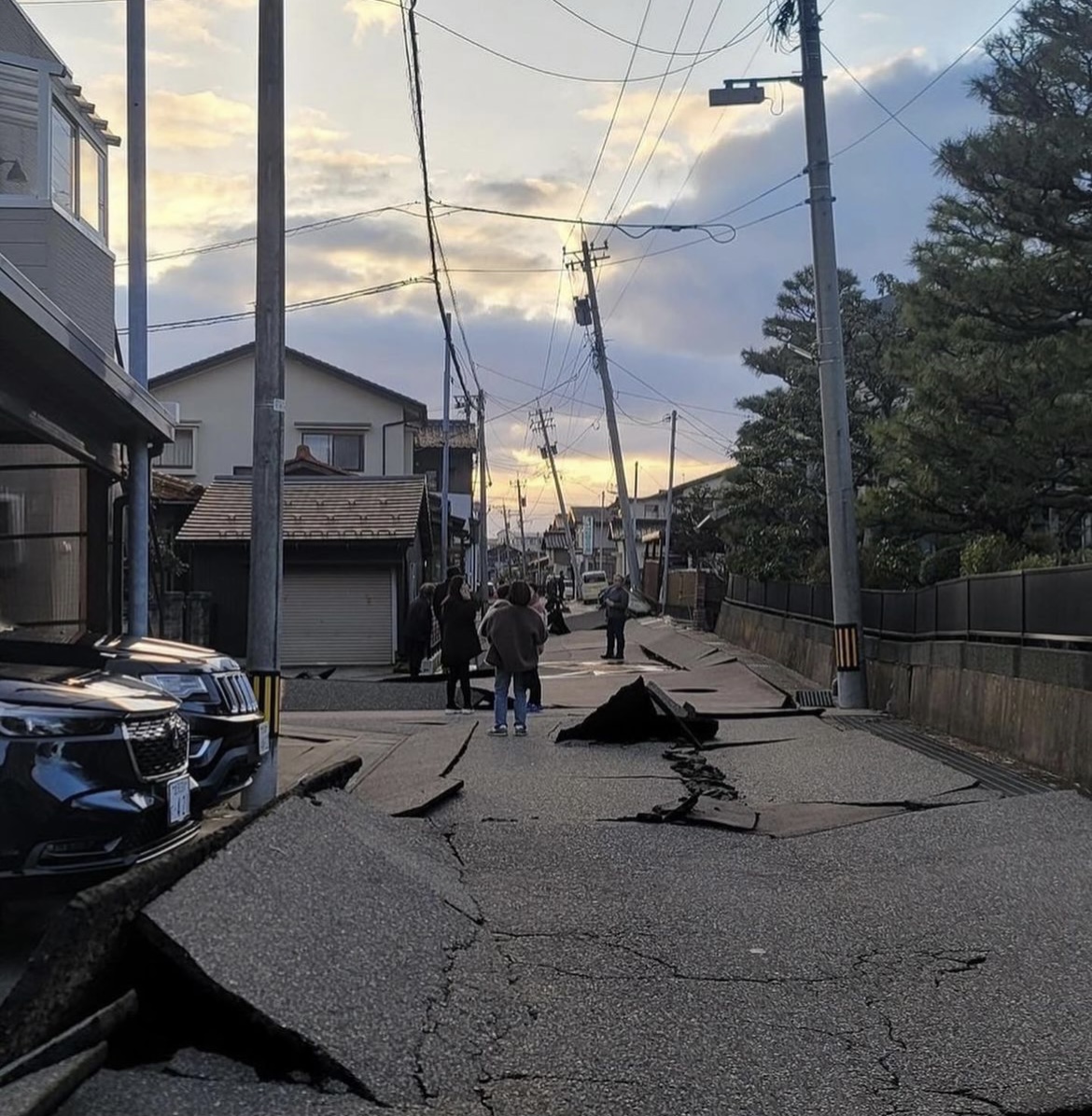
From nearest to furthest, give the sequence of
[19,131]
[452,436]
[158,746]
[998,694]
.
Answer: [158,746], [998,694], [19,131], [452,436]

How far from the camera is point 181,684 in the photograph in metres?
7.50

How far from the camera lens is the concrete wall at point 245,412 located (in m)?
41.5

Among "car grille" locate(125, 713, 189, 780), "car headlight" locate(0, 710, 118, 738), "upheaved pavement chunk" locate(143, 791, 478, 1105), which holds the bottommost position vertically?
"upheaved pavement chunk" locate(143, 791, 478, 1105)

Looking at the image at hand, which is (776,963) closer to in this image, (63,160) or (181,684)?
(181,684)

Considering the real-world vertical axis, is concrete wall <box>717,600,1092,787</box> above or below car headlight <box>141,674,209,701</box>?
below

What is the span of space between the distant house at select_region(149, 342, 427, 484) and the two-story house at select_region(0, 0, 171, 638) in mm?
26680

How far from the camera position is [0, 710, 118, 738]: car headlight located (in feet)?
15.9

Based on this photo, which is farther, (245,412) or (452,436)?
(452,436)

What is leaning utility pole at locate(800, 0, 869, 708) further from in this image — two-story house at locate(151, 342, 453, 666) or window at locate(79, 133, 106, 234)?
two-story house at locate(151, 342, 453, 666)

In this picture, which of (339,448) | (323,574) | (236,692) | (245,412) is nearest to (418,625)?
(323,574)

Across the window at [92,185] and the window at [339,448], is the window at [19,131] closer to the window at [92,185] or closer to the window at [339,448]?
the window at [92,185]

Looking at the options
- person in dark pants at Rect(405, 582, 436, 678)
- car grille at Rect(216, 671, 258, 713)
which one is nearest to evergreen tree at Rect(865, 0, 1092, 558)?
person in dark pants at Rect(405, 582, 436, 678)

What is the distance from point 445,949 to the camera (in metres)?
5.38

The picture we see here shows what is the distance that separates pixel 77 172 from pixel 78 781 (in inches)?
433
